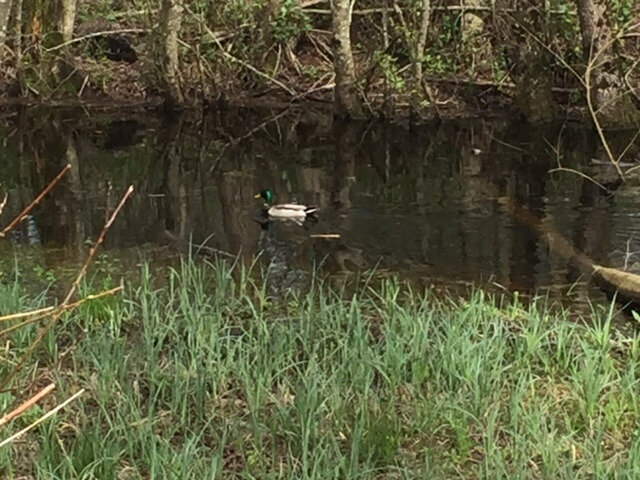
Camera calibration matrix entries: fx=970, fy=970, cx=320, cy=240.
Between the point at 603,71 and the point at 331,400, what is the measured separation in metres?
12.6

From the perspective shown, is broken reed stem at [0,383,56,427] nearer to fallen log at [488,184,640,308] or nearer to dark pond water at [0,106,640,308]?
fallen log at [488,184,640,308]

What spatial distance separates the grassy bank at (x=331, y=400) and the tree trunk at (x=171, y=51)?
→ 42.0ft

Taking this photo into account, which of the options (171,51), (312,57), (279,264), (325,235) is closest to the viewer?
(279,264)

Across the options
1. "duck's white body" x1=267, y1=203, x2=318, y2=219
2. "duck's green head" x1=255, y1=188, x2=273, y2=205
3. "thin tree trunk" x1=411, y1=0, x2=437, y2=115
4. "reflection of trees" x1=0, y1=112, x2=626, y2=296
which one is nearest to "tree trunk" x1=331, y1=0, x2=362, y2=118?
"reflection of trees" x1=0, y1=112, x2=626, y2=296

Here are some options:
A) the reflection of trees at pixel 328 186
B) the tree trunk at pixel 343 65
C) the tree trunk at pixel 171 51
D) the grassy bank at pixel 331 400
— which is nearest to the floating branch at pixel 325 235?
the reflection of trees at pixel 328 186

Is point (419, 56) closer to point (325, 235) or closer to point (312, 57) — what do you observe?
point (312, 57)

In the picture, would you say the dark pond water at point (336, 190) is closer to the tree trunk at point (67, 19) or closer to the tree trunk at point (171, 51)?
the tree trunk at point (171, 51)

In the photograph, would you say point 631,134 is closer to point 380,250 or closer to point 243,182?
point 243,182

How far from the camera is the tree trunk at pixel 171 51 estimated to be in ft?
56.6

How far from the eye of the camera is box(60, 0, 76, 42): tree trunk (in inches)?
739

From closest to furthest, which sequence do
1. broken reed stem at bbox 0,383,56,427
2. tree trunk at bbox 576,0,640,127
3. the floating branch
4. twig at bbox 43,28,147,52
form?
broken reed stem at bbox 0,383,56,427
the floating branch
tree trunk at bbox 576,0,640,127
twig at bbox 43,28,147,52

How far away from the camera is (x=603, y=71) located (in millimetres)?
15344

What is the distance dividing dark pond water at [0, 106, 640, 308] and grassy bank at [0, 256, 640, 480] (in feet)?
8.24

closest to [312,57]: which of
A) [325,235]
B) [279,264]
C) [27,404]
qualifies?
[325,235]
